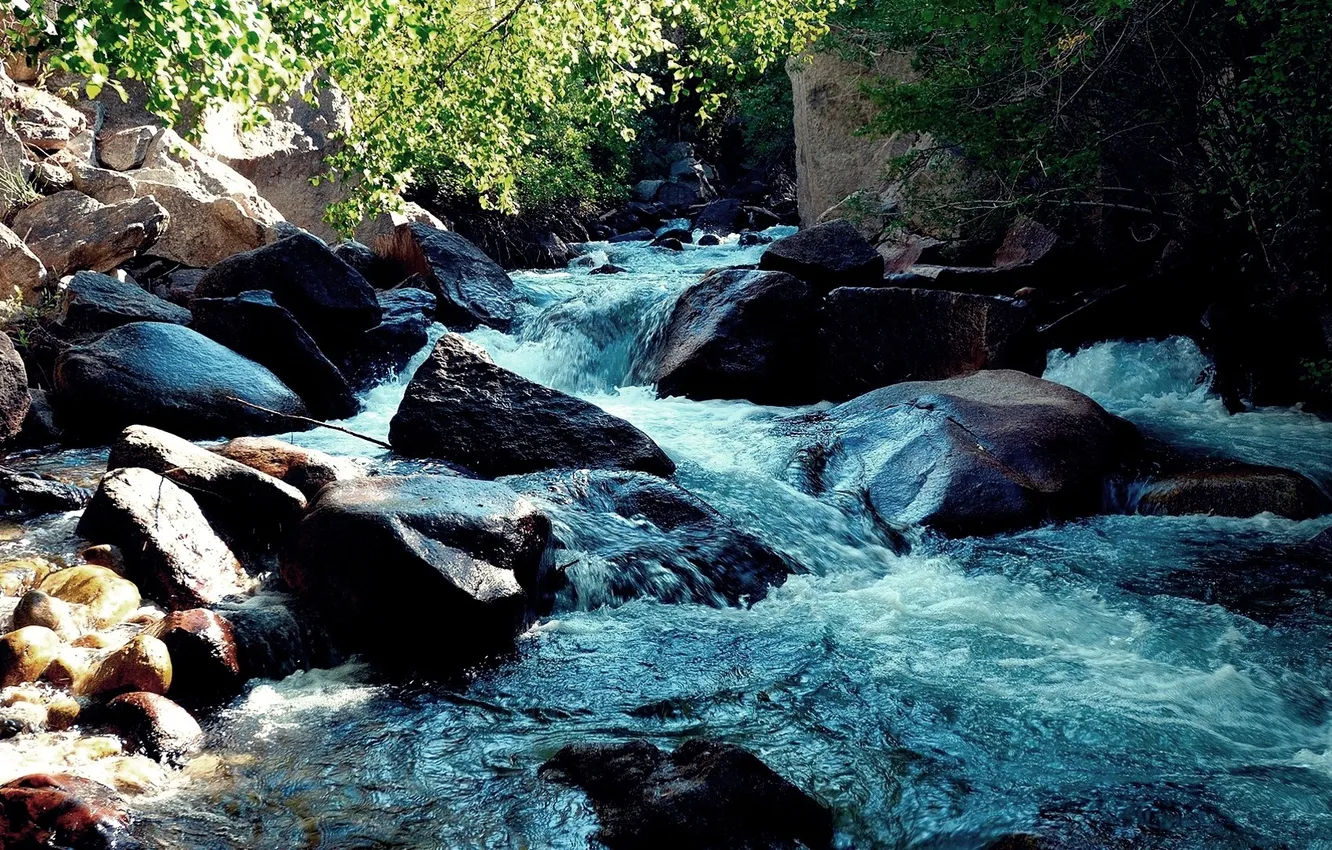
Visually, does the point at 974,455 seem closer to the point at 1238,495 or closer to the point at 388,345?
the point at 1238,495

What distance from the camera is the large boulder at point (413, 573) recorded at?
457 cm

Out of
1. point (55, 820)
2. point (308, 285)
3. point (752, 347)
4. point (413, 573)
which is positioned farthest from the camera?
point (308, 285)

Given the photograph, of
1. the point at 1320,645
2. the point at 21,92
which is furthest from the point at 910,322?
the point at 21,92


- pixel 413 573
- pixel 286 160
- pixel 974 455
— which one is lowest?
pixel 974 455

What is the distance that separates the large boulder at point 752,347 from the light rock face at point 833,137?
22.9 feet

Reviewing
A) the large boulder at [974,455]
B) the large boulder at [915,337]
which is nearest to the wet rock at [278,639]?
the large boulder at [974,455]

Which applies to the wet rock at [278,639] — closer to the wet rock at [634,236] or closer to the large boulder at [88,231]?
the large boulder at [88,231]

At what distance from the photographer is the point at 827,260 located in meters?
10.4

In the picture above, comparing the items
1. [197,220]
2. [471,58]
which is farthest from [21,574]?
[197,220]

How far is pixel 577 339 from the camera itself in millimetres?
11352

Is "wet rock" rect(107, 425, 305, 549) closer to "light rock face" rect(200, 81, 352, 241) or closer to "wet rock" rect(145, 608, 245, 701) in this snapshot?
"wet rock" rect(145, 608, 245, 701)

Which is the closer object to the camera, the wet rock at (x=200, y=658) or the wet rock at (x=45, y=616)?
the wet rock at (x=200, y=658)

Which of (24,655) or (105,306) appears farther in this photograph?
(105,306)

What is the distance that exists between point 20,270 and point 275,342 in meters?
2.58
